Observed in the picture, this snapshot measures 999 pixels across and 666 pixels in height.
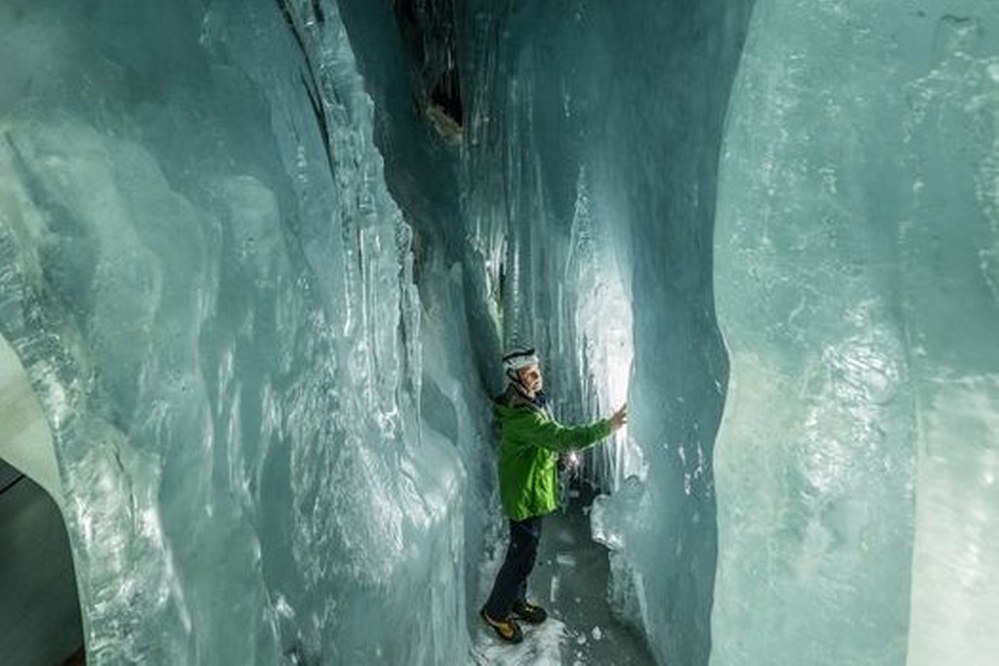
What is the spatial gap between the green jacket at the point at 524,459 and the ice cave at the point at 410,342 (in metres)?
0.28

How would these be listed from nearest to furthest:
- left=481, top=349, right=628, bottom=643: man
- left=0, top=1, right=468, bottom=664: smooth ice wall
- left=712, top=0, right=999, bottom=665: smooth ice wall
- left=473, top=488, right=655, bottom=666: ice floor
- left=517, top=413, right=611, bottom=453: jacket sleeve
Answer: left=712, top=0, right=999, bottom=665: smooth ice wall, left=0, top=1, right=468, bottom=664: smooth ice wall, left=517, top=413, right=611, bottom=453: jacket sleeve, left=481, top=349, right=628, bottom=643: man, left=473, top=488, right=655, bottom=666: ice floor

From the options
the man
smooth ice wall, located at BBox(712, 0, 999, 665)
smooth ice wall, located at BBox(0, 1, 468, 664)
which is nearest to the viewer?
smooth ice wall, located at BBox(712, 0, 999, 665)

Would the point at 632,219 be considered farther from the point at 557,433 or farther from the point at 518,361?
the point at 557,433

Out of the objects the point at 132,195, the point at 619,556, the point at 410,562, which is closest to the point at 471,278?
the point at 619,556

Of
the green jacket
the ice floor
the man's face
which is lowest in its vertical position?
the ice floor

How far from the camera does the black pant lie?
416 cm

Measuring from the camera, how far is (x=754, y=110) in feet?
7.38

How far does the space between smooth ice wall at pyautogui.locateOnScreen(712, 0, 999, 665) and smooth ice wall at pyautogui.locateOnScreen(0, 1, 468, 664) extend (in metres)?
1.27

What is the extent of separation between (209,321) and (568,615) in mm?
2621

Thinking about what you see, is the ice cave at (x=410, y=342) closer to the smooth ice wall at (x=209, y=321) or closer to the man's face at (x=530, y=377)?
the smooth ice wall at (x=209, y=321)

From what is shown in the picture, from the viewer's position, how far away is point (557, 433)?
3.88m

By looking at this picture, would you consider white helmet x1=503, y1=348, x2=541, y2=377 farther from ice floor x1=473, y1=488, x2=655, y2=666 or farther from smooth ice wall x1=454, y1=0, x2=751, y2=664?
ice floor x1=473, y1=488, x2=655, y2=666

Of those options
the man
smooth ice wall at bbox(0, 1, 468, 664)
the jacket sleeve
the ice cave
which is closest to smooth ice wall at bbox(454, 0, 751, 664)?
the ice cave

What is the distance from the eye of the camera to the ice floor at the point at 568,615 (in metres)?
4.14
